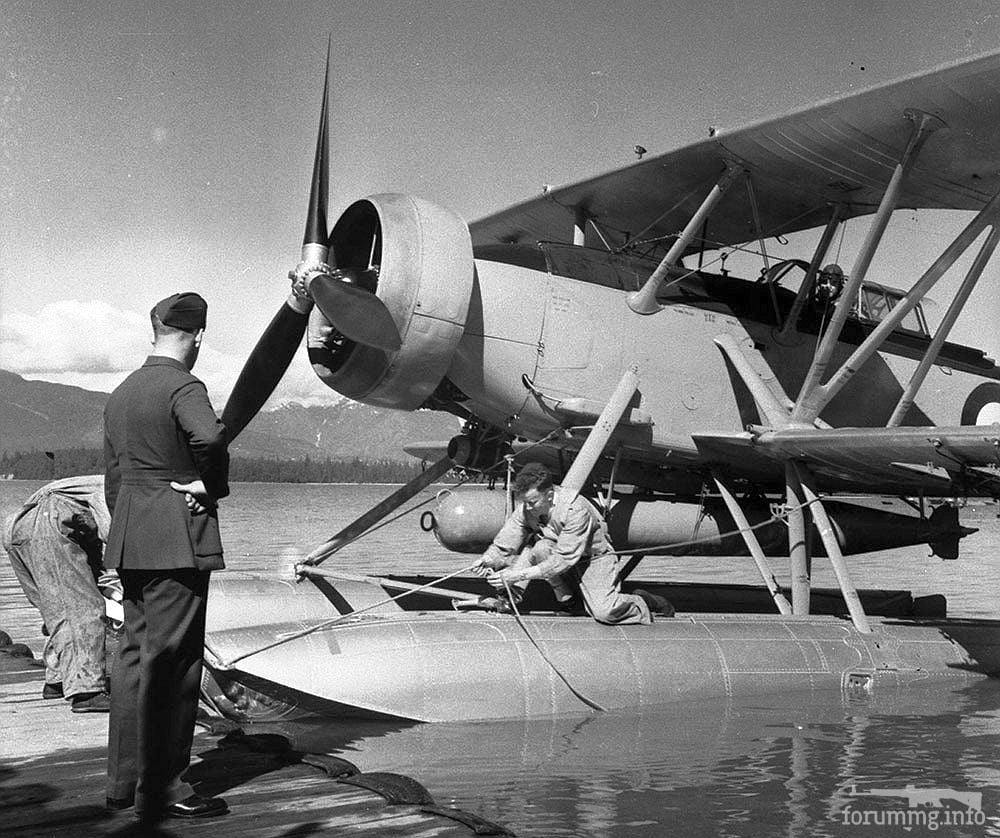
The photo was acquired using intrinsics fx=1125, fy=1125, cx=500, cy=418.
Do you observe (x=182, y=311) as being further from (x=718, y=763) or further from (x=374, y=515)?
(x=374, y=515)

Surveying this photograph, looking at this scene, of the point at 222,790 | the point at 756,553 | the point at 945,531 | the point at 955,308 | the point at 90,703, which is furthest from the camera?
the point at 945,531

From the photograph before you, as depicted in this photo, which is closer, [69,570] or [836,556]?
[69,570]

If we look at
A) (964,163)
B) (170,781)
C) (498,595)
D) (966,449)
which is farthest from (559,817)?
(964,163)

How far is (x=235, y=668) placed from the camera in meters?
6.84

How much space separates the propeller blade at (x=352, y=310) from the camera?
7906mm

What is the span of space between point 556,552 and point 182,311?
13.6 feet

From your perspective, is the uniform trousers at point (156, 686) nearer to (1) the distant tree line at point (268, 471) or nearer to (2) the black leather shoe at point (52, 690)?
(2) the black leather shoe at point (52, 690)

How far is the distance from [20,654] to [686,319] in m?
6.01

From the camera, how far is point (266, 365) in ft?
29.3

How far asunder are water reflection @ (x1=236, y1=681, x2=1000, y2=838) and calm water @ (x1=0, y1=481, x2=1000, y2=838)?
0.04ft

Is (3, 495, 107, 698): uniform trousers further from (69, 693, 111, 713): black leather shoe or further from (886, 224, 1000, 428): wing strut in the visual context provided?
(886, 224, 1000, 428): wing strut

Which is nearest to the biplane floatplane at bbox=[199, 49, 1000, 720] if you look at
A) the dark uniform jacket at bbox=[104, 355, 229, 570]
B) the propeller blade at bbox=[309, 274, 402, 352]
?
the propeller blade at bbox=[309, 274, 402, 352]

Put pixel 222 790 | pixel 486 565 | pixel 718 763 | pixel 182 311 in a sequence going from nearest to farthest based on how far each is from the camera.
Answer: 1. pixel 182 311
2. pixel 222 790
3. pixel 718 763
4. pixel 486 565

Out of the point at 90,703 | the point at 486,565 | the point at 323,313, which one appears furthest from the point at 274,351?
the point at 90,703
